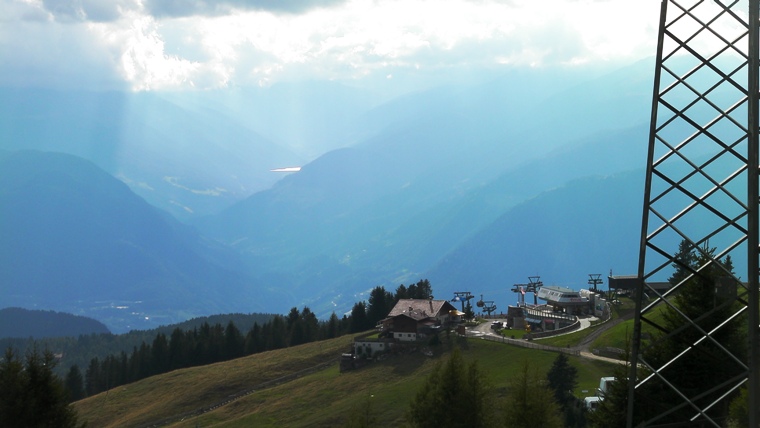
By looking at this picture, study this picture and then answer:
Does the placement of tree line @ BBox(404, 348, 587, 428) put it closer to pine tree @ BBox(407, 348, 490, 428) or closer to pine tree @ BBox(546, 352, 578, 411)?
pine tree @ BBox(407, 348, 490, 428)

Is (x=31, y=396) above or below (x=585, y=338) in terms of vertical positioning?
below

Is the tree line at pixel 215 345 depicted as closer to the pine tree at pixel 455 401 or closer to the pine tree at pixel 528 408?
the pine tree at pixel 455 401

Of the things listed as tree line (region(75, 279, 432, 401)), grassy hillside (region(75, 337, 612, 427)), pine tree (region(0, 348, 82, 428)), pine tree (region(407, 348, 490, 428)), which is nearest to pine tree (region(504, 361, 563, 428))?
pine tree (region(407, 348, 490, 428))

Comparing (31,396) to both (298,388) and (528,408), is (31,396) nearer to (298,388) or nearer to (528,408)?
(528,408)

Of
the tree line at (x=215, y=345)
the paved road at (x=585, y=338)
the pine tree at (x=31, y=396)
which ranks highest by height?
the tree line at (x=215, y=345)

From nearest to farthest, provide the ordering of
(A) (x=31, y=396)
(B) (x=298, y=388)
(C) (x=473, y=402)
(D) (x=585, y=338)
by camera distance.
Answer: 1. (A) (x=31, y=396)
2. (C) (x=473, y=402)
3. (D) (x=585, y=338)
4. (B) (x=298, y=388)

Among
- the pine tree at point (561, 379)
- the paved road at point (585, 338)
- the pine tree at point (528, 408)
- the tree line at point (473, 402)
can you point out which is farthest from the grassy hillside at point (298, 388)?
the pine tree at point (528, 408)

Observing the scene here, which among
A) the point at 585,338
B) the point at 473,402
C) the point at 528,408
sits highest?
the point at 585,338

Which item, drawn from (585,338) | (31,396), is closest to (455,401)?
(31,396)
